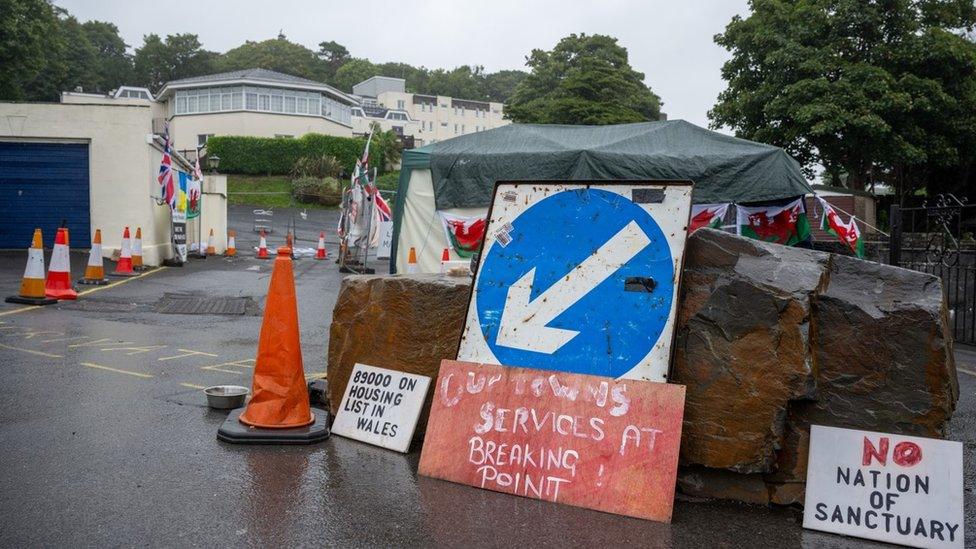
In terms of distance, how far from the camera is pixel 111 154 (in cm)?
1738

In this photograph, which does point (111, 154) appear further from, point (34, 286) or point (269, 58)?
point (269, 58)

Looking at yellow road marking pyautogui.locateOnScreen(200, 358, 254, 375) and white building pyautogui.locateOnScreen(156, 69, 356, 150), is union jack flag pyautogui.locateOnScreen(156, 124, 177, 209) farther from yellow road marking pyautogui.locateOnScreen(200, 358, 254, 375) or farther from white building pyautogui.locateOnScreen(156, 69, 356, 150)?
white building pyautogui.locateOnScreen(156, 69, 356, 150)

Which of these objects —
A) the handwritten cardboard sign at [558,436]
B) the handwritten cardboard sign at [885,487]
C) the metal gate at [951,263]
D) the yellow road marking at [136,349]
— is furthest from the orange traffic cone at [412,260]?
the handwritten cardboard sign at [885,487]

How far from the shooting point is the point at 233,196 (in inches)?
1784

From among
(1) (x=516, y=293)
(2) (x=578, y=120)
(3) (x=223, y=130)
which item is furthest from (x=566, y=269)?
(3) (x=223, y=130)

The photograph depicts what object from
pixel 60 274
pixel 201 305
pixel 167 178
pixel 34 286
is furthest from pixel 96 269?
pixel 167 178

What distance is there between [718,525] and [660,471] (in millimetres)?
364

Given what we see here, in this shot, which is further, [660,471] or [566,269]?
[566,269]

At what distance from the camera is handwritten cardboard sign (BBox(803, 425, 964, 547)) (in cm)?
338

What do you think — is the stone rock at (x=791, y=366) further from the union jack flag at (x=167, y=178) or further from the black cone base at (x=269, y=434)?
the union jack flag at (x=167, y=178)

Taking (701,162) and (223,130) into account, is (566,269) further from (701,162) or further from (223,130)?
(223,130)

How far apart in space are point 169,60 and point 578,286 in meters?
93.0

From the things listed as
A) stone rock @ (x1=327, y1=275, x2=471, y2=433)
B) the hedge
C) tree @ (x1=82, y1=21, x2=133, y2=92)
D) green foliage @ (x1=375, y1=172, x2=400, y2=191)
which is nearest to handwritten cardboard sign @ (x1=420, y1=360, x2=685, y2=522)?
stone rock @ (x1=327, y1=275, x2=471, y2=433)

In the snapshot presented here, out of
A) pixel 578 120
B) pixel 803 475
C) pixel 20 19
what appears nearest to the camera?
pixel 803 475
